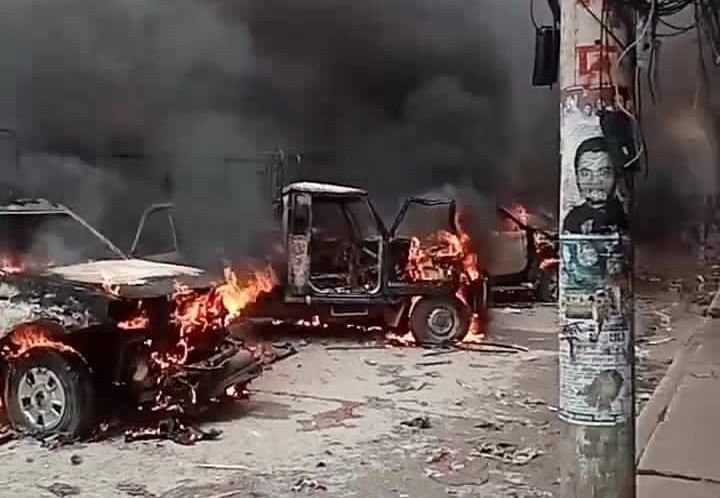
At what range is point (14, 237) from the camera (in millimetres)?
6195

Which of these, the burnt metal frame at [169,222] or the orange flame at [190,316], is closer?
the orange flame at [190,316]

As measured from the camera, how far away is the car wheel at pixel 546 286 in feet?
42.0

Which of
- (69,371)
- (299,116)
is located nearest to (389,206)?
(299,116)

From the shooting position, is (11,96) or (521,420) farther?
(11,96)

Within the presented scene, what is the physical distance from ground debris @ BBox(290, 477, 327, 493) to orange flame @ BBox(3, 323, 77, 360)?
1.62 m

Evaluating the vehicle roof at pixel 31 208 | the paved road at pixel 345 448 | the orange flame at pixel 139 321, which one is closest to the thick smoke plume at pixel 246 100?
the vehicle roof at pixel 31 208

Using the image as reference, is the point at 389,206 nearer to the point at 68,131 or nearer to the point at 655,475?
the point at 68,131

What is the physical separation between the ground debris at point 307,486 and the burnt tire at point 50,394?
142cm

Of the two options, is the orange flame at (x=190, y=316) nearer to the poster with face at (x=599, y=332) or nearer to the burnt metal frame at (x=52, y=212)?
the burnt metal frame at (x=52, y=212)

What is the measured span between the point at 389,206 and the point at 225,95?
119 inches

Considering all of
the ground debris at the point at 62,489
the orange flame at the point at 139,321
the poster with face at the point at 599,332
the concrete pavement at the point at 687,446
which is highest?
the poster with face at the point at 599,332

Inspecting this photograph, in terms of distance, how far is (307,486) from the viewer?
14.8 feet

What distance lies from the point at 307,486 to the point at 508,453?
128cm

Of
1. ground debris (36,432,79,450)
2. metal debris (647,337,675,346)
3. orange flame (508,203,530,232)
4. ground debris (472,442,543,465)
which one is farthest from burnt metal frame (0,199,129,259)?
orange flame (508,203,530,232)
